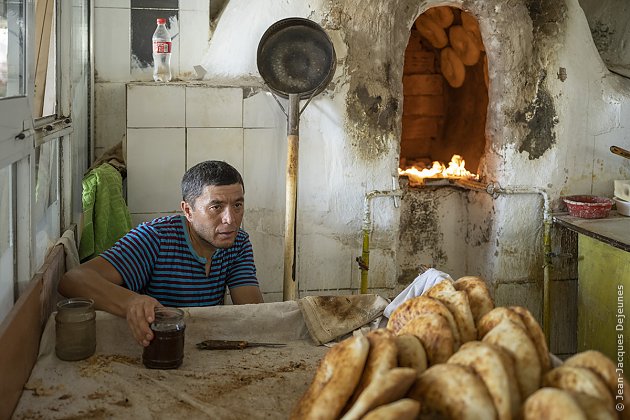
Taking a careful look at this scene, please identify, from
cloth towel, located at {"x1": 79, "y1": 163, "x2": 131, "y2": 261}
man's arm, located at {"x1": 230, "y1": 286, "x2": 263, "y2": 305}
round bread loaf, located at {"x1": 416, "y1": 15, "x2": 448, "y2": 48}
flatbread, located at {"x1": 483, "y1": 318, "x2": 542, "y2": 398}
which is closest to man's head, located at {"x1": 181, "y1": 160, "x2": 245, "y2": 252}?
man's arm, located at {"x1": 230, "y1": 286, "x2": 263, "y2": 305}

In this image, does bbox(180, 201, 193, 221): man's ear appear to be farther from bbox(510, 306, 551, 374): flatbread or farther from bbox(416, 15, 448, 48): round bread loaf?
bbox(416, 15, 448, 48): round bread loaf

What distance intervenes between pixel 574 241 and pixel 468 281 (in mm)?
3025

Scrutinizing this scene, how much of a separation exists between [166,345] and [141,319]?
0.41 ft

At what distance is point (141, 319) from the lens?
201 cm

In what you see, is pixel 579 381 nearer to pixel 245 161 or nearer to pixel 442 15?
pixel 245 161

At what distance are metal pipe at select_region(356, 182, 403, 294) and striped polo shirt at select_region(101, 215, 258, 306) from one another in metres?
1.59

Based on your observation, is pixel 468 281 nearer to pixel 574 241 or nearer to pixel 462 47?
pixel 574 241

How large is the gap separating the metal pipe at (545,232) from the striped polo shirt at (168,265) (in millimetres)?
2271

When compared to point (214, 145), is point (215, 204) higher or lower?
lower

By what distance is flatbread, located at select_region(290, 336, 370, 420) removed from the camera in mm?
1303

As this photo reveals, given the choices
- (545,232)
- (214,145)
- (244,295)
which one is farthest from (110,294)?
(545,232)

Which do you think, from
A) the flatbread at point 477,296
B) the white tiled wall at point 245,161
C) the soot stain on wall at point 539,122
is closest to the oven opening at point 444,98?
the soot stain on wall at point 539,122

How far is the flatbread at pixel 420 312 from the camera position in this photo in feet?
4.91

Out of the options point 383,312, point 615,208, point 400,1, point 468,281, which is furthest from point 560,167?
point 468,281
